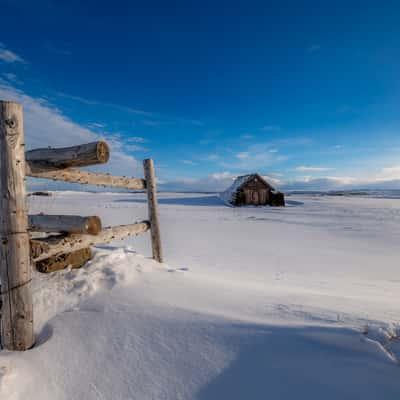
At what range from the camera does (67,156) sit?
106 inches

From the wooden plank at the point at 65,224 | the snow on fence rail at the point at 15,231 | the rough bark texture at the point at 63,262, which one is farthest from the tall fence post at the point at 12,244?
the rough bark texture at the point at 63,262

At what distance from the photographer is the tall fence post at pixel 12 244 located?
227 cm

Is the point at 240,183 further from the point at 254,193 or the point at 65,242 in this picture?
the point at 65,242

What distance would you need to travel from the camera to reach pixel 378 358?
1714 mm

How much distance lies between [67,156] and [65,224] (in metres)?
0.85

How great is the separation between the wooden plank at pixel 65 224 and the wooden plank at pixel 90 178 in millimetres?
552

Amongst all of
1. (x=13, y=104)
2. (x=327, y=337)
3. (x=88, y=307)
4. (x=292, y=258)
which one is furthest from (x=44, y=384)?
(x=292, y=258)

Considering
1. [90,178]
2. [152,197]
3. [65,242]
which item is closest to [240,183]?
[152,197]

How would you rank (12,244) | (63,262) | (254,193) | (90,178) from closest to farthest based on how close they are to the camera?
(12,244)
(63,262)
(90,178)
(254,193)

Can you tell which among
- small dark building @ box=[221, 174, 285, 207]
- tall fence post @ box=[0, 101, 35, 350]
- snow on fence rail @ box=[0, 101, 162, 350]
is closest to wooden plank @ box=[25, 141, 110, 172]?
snow on fence rail @ box=[0, 101, 162, 350]

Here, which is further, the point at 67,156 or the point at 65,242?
the point at 65,242

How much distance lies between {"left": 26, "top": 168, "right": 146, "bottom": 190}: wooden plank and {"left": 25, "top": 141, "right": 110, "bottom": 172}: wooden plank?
0.31ft

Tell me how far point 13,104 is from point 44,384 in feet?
8.69

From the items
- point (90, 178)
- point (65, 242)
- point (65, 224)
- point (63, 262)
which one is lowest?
point (63, 262)
